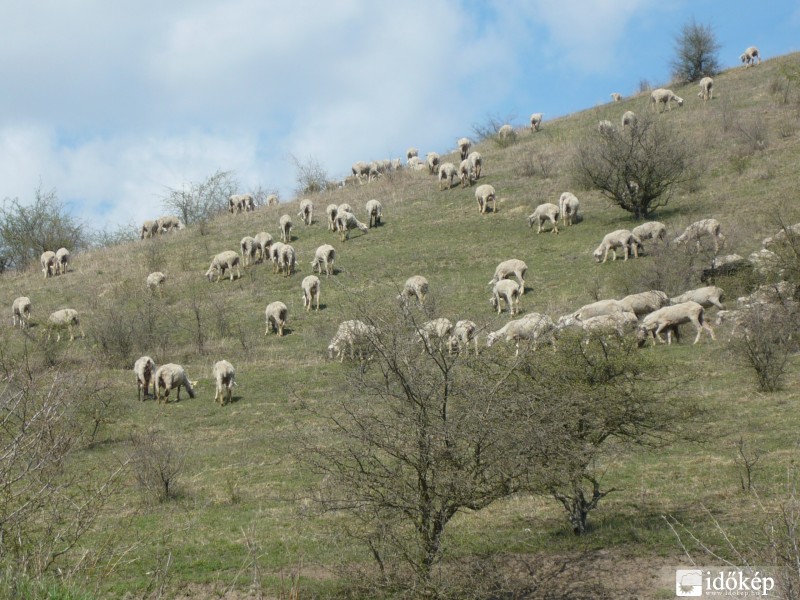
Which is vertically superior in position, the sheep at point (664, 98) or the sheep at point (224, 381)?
the sheep at point (664, 98)

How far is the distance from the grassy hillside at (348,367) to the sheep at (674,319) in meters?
0.98

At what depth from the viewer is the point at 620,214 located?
3856 centimetres

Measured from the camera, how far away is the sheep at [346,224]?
1626 inches

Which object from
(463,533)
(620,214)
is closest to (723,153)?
(620,214)

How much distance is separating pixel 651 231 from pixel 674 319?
9.85m

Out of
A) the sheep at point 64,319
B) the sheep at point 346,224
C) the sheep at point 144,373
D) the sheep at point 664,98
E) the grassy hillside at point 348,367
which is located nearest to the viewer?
the grassy hillside at point 348,367

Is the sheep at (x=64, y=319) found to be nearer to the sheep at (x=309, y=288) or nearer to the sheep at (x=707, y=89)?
the sheep at (x=309, y=288)

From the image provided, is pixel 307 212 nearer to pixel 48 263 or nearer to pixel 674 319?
pixel 48 263

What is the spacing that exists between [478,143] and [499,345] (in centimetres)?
5298

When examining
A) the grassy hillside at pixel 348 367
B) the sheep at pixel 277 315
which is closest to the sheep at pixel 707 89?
the grassy hillside at pixel 348 367

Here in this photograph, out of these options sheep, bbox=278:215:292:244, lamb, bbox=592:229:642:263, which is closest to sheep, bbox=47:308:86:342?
sheep, bbox=278:215:292:244

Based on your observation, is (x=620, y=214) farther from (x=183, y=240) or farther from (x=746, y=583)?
(x=746, y=583)

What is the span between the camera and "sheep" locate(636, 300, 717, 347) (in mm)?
24344

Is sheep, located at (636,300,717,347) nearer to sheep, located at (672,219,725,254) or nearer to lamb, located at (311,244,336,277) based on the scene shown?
sheep, located at (672,219,725,254)
